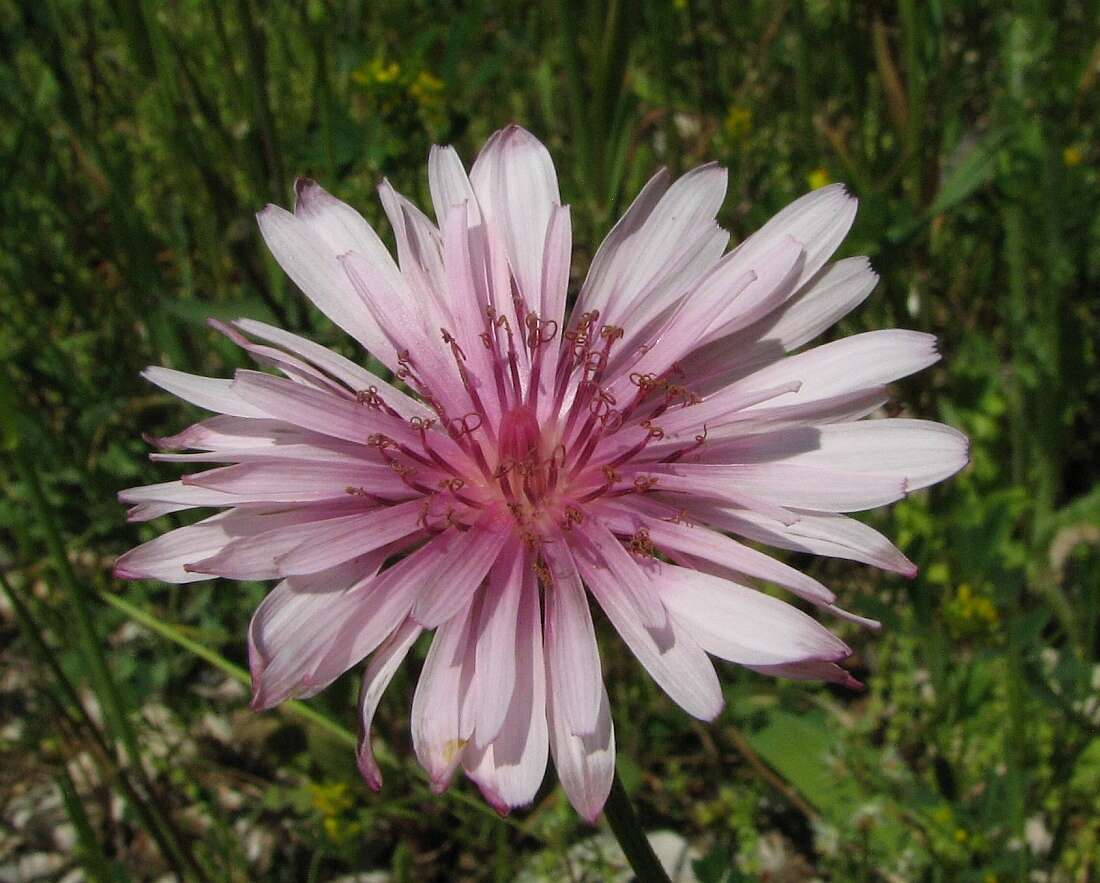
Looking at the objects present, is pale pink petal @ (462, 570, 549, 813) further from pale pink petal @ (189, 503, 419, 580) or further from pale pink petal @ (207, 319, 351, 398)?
pale pink petal @ (207, 319, 351, 398)

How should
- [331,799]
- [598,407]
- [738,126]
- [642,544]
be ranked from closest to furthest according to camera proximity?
[642,544] < [598,407] < [331,799] < [738,126]

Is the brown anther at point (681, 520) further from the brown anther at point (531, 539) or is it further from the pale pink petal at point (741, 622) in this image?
the brown anther at point (531, 539)

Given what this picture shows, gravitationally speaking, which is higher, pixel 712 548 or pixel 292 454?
pixel 292 454

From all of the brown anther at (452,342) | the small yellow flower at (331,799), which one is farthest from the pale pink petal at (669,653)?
the small yellow flower at (331,799)

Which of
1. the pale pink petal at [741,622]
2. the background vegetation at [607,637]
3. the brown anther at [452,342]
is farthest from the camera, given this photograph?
the background vegetation at [607,637]

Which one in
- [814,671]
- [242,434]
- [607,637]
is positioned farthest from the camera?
[607,637]

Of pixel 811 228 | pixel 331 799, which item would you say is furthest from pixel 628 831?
pixel 331 799

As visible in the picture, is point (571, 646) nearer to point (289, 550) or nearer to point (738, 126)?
point (289, 550)
